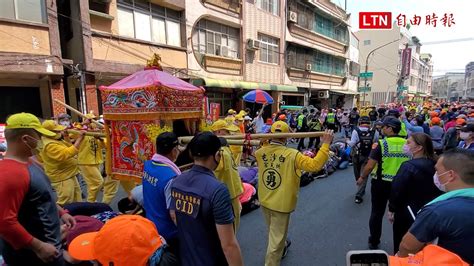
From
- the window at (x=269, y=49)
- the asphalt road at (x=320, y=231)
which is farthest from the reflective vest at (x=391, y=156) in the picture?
the window at (x=269, y=49)

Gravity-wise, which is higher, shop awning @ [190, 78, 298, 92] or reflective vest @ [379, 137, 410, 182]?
shop awning @ [190, 78, 298, 92]

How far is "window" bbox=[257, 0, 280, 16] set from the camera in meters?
17.3

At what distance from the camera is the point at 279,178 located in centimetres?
319

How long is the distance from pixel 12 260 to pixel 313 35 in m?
24.0

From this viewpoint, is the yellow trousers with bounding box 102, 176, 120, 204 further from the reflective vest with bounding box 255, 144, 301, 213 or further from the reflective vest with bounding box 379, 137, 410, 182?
the reflective vest with bounding box 379, 137, 410, 182

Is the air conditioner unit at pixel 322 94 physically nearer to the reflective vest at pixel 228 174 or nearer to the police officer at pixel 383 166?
the police officer at pixel 383 166

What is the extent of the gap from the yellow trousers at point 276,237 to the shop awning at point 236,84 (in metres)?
10.7

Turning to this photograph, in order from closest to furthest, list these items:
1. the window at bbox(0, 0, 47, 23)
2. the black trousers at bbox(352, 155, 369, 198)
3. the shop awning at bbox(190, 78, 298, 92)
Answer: the black trousers at bbox(352, 155, 369, 198) < the window at bbox(0, 0, 47, 23) < the shop awning at bbox(190, 78, 298, 92)

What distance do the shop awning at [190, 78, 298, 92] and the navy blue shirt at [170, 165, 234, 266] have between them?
38.1ft

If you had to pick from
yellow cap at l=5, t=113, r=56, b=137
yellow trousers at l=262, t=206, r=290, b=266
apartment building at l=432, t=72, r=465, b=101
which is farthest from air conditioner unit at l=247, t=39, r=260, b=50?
apartment building at l=432, t=72, r=465, b=101

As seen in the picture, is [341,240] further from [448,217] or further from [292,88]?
[292,88]

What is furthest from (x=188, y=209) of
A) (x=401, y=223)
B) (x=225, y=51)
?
(x=225, y=51)

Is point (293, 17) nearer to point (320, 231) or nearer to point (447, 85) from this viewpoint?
point (320, 231)

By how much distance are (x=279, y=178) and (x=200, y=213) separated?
5.23ft
